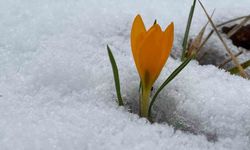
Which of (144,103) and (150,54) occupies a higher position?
(150,54)

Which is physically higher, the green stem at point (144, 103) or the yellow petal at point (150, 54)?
the yellow petal at point (150, 54)

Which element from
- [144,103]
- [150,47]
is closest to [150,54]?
[150,47]

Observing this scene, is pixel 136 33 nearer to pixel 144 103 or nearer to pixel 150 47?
pixel 150 47

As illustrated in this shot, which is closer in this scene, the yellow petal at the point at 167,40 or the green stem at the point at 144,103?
the yellow petal at the point at 167,40

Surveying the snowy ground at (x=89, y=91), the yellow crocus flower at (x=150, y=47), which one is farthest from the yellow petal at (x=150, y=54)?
the snowy ground at (x=89, y=91)

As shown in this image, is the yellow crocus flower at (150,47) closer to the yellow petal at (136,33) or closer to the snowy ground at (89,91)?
the yellow petal at (136,33)

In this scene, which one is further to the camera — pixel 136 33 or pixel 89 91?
pixel 89 91
